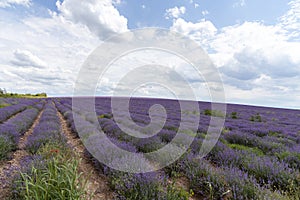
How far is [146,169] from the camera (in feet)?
9.73

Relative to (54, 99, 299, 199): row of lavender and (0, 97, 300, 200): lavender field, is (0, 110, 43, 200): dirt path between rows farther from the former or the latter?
(54, 99, 299, 199): row of lavender

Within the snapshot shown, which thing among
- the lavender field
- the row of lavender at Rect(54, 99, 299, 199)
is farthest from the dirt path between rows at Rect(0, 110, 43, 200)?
the row of lavender at Rect(54, 99, 299, 199)

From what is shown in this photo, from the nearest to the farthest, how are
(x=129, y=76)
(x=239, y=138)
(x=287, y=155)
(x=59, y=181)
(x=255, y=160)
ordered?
1. (x=59, y=181)
2. (x=255, y=160)
3. (x=287, y=155)
4. (x=129, y=76)
5. (x=239, y=138)

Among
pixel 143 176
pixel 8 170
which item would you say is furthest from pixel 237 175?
pixel 8 170

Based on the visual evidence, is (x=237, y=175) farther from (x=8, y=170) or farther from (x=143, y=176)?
(x=8, y=170)

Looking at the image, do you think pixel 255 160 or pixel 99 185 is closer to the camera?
pixel 99 185

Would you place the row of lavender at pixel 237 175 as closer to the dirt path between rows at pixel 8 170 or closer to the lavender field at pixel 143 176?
the lavender field at pixel 143 176

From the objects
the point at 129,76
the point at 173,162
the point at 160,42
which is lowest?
the point at 173,162

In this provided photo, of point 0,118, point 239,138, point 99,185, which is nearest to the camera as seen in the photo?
point 99,185

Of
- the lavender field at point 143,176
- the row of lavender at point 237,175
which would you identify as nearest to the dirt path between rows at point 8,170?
the lavender field at point 143,176

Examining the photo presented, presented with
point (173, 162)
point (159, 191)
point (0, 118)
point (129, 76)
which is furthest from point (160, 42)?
point (0, 118)

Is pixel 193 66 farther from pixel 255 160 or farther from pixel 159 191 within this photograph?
pixel 159 191

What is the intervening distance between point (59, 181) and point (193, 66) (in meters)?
3.70

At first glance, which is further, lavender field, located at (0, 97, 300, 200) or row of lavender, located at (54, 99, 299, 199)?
row of lavender, located at (54, 99, 299, 199)
